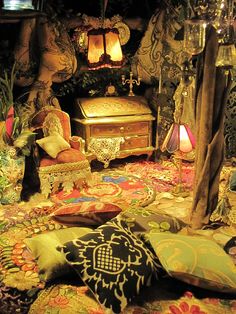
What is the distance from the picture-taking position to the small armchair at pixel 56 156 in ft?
14.6

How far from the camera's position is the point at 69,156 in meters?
4.57

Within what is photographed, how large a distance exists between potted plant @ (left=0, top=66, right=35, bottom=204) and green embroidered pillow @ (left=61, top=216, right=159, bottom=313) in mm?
2096

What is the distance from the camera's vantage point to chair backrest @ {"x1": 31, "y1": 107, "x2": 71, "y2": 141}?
190 inches

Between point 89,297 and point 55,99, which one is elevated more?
point 55,99

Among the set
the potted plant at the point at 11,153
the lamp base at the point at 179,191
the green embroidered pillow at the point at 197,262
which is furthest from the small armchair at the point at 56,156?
the green embroidered pillow at the point at 197,262

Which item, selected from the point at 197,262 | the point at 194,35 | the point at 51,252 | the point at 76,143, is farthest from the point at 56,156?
the point at 197,262

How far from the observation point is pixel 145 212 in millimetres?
2887

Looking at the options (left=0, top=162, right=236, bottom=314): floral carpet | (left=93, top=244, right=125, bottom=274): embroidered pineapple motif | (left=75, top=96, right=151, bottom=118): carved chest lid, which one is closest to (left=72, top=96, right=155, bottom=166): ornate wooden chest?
(left=75, top=96, right=151, bottom=118): carved chest lid

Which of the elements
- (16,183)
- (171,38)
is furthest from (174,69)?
(16,183)

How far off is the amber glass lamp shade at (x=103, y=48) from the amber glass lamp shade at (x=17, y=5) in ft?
6.59

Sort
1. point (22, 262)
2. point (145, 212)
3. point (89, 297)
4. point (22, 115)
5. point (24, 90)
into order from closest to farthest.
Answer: point (89, 297)
point (22, 262)
point (145, 212)
point (22, 115)
point (24, 90)

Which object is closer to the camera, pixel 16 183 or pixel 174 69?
pixel 16 183

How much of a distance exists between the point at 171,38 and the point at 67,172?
255cm

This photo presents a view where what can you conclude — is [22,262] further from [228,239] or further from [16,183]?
[16,183]
